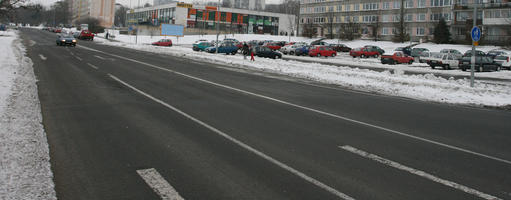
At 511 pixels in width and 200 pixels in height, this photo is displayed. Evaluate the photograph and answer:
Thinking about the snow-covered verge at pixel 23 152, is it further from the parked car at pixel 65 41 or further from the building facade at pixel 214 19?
the building facade at pixel 214 19

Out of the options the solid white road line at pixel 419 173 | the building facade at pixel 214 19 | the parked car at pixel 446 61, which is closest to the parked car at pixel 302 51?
the parked car at pixel 446 61

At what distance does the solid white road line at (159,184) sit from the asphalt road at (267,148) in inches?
0.9

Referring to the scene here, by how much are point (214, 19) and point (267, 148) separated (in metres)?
118

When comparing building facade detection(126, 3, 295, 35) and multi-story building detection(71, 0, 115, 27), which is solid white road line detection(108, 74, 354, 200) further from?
multi-story building detection(71, 0, 115, 27)

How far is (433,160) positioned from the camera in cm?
631

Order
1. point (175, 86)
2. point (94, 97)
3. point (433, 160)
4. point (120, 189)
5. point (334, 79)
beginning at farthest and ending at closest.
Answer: point (334, 79), point (175, 86), point (94, 97), point (433, 160), point (120, 189)

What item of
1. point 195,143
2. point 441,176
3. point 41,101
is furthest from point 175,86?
point 441,176

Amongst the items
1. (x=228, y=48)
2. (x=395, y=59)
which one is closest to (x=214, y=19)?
(x=228, y=48)

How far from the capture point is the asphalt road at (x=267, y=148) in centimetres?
491

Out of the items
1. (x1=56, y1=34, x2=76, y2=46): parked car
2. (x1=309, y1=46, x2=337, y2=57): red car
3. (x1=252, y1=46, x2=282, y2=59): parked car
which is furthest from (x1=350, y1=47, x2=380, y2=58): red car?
(x1=56, y1=34, x2=76, y2=46): parked car

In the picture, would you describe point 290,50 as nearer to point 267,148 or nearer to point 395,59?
point 395,59

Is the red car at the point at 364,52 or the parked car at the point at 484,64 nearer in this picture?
the parked car at the point at 484,64

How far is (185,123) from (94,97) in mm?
4218

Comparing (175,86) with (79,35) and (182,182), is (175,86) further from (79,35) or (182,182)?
(79,35)
